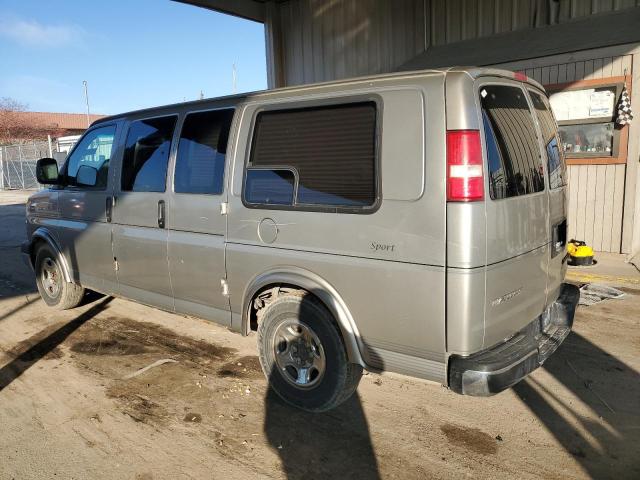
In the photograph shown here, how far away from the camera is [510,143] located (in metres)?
3.06

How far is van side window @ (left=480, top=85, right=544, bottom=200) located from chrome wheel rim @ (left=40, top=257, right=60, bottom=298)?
5.12 metres

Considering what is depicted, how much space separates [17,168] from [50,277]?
2462cm

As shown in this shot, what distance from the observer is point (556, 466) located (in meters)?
2.93

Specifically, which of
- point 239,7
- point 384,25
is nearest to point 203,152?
point 384,25

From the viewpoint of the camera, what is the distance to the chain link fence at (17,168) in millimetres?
26344

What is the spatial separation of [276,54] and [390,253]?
10.5 meters

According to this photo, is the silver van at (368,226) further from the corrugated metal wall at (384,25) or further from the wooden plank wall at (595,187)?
the corrugated metal wall at (384,25)

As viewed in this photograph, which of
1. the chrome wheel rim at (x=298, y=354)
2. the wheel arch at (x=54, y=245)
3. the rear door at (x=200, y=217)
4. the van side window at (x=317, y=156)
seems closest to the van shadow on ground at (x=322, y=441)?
the chrome wheel rim at (x=298, y=354)

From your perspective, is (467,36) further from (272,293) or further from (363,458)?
(363,458)

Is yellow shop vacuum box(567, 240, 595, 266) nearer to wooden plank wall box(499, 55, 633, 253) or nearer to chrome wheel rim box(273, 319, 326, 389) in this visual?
wooden plank wall box(499, 55, 633, 253)

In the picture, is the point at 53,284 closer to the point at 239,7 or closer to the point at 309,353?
the point at 309,353

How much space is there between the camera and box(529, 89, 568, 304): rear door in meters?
3.45

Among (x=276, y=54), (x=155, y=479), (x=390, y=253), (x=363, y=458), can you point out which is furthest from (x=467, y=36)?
(x=155, y=479)

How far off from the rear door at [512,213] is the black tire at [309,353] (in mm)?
973
